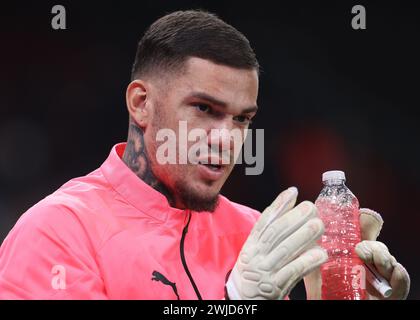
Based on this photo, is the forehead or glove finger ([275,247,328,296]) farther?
the forehead

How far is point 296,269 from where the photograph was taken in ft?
4.95

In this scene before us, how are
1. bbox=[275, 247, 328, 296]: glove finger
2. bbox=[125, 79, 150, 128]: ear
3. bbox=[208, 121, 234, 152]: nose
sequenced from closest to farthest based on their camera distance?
1. bbox=[275, 247, 328, 296]: glove finger
2. bbox=[208, 121, 234, 152]: nose
3. bbox=[125, 79, 150, 128]: ear

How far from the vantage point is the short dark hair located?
183cm

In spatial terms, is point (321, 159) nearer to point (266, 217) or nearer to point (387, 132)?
point (387, 132)

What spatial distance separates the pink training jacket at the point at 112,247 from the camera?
157 centimetres

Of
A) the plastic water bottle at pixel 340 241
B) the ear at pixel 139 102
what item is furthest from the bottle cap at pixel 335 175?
the ear at pixel 139 102

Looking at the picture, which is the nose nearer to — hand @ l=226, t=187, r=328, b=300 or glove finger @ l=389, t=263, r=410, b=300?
hand @ l=226, t=187, r=328, b=300

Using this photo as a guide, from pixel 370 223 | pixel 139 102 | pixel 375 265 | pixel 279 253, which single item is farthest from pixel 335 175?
pixel 139 102

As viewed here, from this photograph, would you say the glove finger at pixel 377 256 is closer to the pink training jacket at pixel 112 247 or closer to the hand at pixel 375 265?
the hand at pixel 375 265

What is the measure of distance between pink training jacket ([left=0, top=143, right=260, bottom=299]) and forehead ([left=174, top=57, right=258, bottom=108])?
0.32 metres

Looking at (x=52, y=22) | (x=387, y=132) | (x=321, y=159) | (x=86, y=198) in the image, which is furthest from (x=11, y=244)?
(x=387, y=132)

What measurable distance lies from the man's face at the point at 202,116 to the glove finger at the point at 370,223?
0.45 m

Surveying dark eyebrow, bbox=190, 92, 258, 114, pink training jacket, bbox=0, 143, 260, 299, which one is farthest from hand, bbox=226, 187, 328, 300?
dark eyebrow, bbox=190, 92, 258, 114
